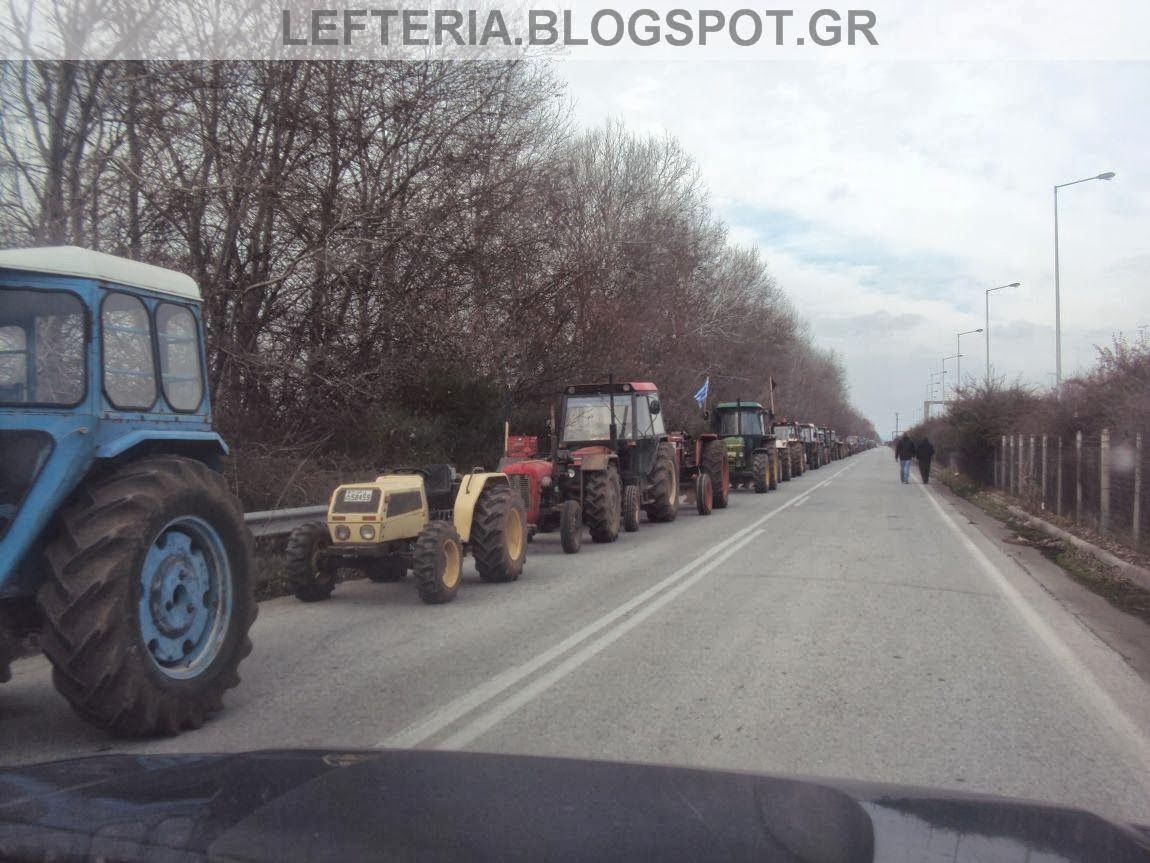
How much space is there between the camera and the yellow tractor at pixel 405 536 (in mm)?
8586

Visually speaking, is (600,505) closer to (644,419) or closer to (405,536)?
(644,419)

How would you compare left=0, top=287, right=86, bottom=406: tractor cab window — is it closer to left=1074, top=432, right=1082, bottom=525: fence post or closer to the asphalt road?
the asphalt road

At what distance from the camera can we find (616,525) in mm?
14281

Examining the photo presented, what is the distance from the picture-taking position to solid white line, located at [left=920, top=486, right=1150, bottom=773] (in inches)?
194

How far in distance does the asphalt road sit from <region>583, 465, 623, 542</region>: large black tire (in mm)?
3148

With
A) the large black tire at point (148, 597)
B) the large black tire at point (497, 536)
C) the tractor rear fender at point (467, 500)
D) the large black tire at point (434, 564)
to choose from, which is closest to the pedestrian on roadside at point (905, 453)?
the large black tire at point (497, 536)

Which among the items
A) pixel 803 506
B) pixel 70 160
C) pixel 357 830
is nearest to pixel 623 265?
pixel 803 506

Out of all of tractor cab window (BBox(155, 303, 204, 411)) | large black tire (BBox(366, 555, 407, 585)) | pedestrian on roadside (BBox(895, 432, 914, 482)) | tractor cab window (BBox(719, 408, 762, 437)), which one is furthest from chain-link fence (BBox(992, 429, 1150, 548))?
tractor cab window (BBox(155, 303, 204, 411))

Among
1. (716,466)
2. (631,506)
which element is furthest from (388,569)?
(716,466)

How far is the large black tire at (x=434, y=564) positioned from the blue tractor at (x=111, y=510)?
10.5ft

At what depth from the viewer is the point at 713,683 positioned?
5.91 m

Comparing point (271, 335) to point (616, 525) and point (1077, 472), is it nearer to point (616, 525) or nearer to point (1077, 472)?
point (616, 525)

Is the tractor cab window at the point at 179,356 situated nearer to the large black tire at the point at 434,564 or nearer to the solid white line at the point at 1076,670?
the large black tire at the point at 434,564

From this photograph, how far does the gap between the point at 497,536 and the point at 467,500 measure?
1.59 ft
